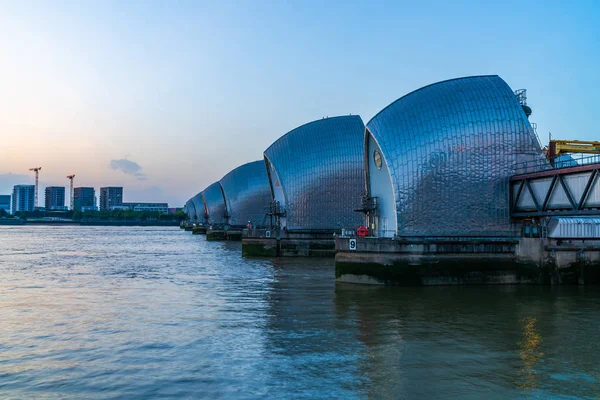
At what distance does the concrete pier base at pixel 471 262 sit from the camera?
3103cm

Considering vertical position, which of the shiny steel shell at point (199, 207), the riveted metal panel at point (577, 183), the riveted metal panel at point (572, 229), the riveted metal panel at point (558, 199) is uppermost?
the shiny steel shell at point (199, 207)

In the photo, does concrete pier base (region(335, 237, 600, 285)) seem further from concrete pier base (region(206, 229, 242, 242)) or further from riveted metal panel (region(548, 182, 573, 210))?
concrete pier base (region(206, 229, 242, 242))

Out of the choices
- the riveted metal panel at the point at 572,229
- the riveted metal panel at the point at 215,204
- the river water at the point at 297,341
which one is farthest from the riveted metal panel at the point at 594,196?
the riveted metal panel at the point at 215,204

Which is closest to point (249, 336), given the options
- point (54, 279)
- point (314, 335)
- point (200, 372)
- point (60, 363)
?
point (314, 335)

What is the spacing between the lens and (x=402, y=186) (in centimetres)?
3469

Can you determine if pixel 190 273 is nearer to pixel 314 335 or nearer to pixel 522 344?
pixel 314 335

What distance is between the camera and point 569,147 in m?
44.5

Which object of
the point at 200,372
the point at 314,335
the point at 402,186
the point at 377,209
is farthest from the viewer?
the point at 377,209

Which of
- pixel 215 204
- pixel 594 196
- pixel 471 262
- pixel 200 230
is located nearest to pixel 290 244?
pixel 471 262

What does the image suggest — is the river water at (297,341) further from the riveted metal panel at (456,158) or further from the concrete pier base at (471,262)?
the riveted metal panel at (456,158)

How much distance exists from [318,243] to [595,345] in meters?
39.9

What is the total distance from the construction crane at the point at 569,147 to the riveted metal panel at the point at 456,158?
865cm

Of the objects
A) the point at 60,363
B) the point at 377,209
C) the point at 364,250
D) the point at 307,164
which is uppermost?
the point at 307,164

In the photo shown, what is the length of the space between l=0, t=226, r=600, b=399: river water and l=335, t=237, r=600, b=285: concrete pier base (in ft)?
3.46
